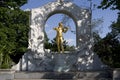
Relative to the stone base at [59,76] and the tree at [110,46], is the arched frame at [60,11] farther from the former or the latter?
the tree at [110,46]

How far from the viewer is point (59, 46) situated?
22.3 metres

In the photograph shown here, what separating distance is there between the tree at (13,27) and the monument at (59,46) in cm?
843

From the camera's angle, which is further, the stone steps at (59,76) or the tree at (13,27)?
the tree at (13,27)

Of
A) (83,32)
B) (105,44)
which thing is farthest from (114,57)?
(83,32)

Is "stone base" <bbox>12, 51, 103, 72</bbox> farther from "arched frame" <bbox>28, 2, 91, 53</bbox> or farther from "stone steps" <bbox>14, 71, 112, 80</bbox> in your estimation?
"stone steps" <bbox>14, 71, 112, 80</bbox>

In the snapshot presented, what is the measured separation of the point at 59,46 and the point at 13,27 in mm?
13280

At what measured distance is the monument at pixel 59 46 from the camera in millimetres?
22125

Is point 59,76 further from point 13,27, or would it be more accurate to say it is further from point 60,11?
point 13,27

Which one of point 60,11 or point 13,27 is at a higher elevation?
point 60,11

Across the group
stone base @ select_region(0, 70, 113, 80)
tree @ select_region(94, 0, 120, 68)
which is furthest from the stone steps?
tree @ select_region(94, 0, 120, 68)

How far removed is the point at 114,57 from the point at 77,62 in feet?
30.2

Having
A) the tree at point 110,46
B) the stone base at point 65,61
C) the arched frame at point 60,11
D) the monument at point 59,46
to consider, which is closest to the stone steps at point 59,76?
the monument at point 59,46

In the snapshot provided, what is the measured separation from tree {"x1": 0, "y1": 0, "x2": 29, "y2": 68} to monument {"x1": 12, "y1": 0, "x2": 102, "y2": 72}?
8431 millimetres

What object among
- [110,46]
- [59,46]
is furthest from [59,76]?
[110,46]
